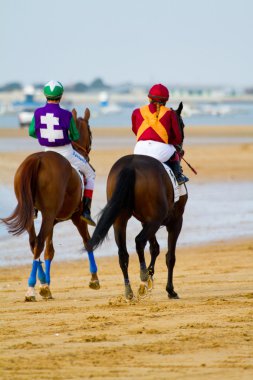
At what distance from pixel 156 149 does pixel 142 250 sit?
1184mm

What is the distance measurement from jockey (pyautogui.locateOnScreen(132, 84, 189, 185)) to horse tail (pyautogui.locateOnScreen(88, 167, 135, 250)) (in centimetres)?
90

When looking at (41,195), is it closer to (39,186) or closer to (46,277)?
(39,186)

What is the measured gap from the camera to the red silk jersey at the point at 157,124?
13039mm

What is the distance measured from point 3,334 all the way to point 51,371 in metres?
1.68

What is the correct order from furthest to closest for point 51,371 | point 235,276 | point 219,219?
point 219,219 < point 235,276 < point 51,371

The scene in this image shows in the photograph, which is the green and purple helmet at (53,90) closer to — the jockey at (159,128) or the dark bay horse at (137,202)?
the jockey at (159,128)

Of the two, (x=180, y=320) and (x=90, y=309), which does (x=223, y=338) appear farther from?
(x=90, y=309)

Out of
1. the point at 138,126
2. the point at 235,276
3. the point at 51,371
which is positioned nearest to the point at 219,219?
the point at 235,276

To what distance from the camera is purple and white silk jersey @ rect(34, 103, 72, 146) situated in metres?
13.2

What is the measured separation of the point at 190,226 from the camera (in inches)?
838

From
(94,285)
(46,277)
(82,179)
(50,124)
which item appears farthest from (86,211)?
(50,124)

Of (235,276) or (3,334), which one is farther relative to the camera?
(235,276)

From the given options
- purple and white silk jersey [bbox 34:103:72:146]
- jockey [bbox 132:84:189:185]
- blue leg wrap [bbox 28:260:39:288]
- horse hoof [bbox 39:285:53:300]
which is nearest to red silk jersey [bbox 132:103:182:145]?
jockey [bbox 132:84:189:185]

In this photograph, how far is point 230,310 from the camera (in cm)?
1130
